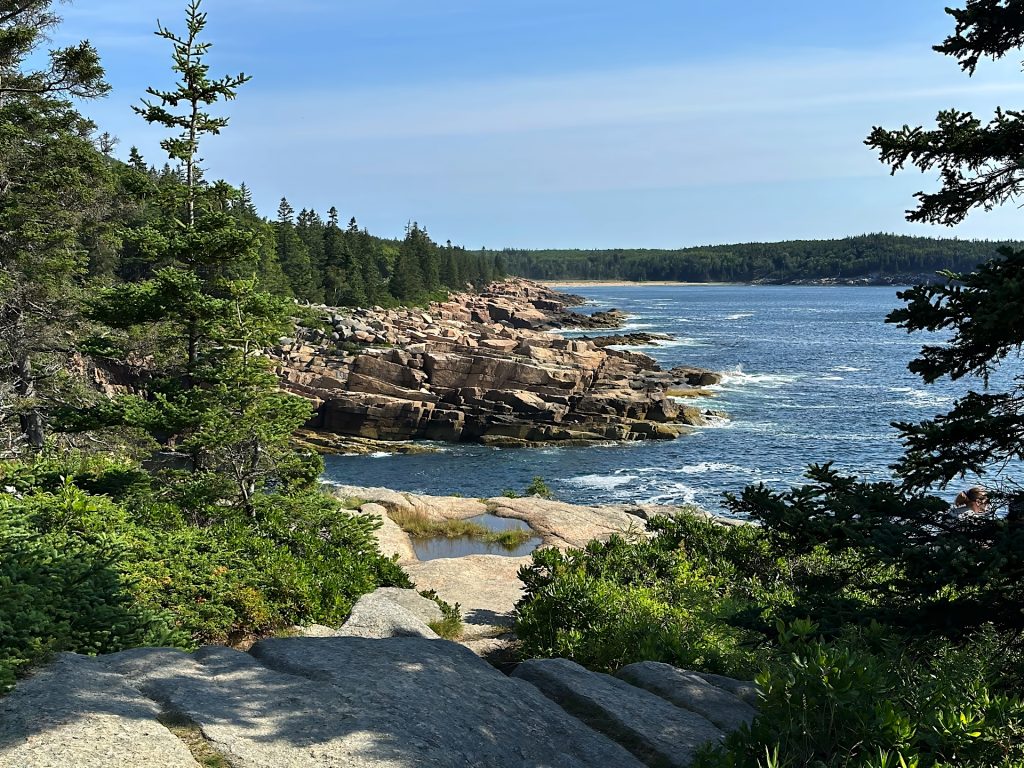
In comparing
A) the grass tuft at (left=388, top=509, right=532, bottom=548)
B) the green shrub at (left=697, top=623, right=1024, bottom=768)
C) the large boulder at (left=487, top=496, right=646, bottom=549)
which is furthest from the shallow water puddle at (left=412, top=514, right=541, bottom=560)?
the green shrub at (left=697, top=623, right=1024, bottom=768)

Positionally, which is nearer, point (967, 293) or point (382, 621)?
point (967, 293)

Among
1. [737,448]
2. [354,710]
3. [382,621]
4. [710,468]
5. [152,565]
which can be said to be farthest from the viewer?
[737,448]

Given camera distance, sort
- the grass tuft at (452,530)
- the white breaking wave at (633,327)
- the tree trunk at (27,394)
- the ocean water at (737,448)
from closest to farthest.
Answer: the grass tuft at (452,530), the tree trunk at (27,394), the ocean water at (737,448), the white breaking wave at (633,327)

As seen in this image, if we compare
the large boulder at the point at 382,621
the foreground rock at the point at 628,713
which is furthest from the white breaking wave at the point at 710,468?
the foreground rock at the point at 628,713

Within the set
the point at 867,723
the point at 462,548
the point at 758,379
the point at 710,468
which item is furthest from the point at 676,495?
the point at 758,379

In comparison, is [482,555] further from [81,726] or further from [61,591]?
[81,726]

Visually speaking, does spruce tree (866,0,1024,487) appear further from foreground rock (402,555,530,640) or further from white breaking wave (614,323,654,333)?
white breaking wave (614,323,654,333)

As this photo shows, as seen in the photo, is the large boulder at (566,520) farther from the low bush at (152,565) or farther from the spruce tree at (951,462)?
the spruce tree at (951,462)

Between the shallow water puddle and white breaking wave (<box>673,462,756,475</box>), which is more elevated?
the shallow water puddle

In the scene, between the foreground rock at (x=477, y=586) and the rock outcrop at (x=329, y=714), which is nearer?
the rock outcrop at (x=329, y=714)

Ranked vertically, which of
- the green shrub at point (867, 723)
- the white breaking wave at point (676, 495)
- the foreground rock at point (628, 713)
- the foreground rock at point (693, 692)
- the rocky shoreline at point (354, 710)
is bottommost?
the white breaking wave at point (676, 495)

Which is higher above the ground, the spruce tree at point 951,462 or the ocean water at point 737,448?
the spruce tree at point 951,462

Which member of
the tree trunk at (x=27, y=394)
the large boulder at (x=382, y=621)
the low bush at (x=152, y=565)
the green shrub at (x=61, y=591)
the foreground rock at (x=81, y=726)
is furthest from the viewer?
the tree trunk at (x=27, y=394)

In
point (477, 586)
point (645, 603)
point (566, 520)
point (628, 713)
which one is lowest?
point (566, 520)
